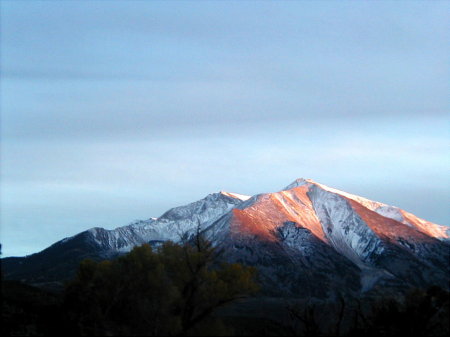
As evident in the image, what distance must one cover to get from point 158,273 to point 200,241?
6.91 metres

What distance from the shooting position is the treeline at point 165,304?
7656 centimetres

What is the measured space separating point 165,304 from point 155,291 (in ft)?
13.6

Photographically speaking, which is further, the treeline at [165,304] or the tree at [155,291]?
the tree at [155,291]

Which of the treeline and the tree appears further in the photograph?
the tree

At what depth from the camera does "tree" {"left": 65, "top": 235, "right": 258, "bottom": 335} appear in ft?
255

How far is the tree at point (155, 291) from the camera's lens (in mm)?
77688

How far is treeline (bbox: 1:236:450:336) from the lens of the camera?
76562mm

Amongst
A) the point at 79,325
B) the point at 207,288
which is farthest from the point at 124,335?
the point at 207,288

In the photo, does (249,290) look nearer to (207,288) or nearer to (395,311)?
(207,288)

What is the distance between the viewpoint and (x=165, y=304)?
257 feet

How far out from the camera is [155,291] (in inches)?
3228

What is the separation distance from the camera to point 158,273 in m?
85.1

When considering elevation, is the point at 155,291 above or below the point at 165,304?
above

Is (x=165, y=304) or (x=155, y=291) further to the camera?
(x=155, y=291)
